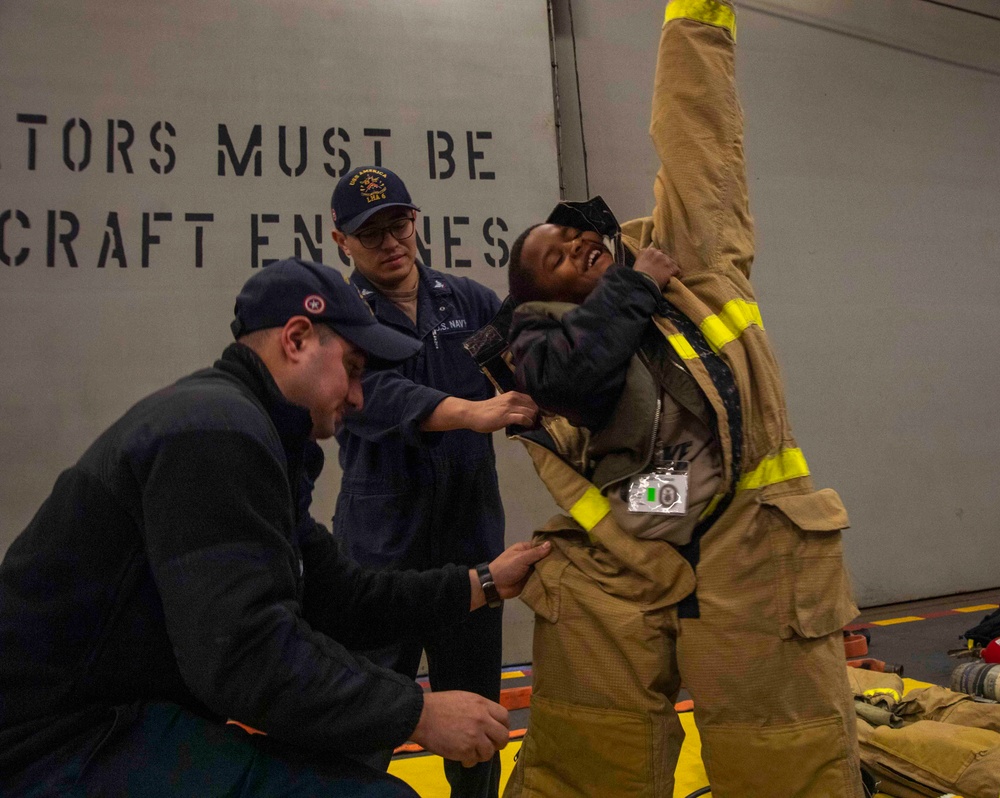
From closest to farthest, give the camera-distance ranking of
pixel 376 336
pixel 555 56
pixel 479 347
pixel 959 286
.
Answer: pixel 376 336, pixel 479 347, pixel 555 56, pixel 959 286

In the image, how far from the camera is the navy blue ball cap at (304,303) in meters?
1.35

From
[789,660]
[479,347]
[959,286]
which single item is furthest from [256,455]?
[959,286]

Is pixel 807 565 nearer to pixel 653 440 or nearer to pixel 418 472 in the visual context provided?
pixel 653 440

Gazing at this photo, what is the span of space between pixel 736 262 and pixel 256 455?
1.01 meters

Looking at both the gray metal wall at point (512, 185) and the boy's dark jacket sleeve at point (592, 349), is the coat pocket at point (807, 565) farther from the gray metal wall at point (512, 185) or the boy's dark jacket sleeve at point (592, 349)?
the gray metal wall at point (512, 185)

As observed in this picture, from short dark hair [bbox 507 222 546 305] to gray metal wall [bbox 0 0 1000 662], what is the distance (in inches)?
90.2

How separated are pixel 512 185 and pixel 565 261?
8.34 feet

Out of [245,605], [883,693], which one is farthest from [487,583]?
[883,693]

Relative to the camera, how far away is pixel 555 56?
4.42 m

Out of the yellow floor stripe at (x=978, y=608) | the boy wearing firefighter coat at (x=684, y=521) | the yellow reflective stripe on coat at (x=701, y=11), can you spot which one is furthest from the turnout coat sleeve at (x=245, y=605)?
the yellow floor stripe at (x=978, y=608)

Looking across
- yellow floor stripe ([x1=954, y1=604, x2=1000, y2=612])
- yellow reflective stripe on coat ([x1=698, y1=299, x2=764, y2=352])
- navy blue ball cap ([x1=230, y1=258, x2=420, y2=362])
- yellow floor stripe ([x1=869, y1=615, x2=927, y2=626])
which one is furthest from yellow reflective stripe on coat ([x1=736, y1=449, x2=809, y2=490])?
yellow floor stripe ([x1=954, y1=604, x2=1000, y2=612])

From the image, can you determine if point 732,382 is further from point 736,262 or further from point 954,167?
point 954,167

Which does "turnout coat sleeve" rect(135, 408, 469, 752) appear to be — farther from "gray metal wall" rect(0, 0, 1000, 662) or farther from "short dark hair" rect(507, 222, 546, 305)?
"gray metal wall" rect(0, 0, 1000, 662)

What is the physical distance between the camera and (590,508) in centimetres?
158
